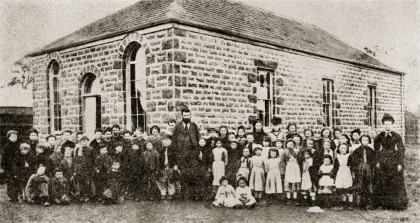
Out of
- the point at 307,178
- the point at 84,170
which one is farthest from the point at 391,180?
the point at 84,170

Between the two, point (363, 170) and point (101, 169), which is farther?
point (101, 169)

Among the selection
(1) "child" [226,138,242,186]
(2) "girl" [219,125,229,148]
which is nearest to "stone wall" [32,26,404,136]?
(2) "girl" [219,125,229,148]

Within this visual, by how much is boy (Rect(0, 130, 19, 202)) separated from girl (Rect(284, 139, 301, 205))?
16.4ft

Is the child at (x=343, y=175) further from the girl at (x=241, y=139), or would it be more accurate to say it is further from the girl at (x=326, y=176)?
the girl at (x=241, y=139)

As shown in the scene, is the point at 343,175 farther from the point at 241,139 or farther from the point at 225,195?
the point at 241,139

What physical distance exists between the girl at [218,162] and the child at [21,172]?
3.40m

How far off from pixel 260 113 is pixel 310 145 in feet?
12.7

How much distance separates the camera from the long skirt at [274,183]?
751 centimetres

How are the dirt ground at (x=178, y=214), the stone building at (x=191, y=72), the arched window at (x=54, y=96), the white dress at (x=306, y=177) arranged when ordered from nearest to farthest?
the dirt ground at (x=178, y=214) → the white dress at (x=306, y=177) → the stone building at (x=191, y=72) → the arched window at (x=54, y=96)

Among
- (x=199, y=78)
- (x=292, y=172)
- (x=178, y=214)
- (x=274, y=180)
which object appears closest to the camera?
(x=178, y=214)

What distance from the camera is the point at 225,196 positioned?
7.23 metres

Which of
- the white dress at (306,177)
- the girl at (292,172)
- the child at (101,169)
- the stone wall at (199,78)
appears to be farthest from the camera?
the stone wall at (199,78)

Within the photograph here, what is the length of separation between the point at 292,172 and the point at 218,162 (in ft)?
4.74

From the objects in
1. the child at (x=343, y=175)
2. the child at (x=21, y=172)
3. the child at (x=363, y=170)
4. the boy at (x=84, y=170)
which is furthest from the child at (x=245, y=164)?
the child at (x=21, y=172)
